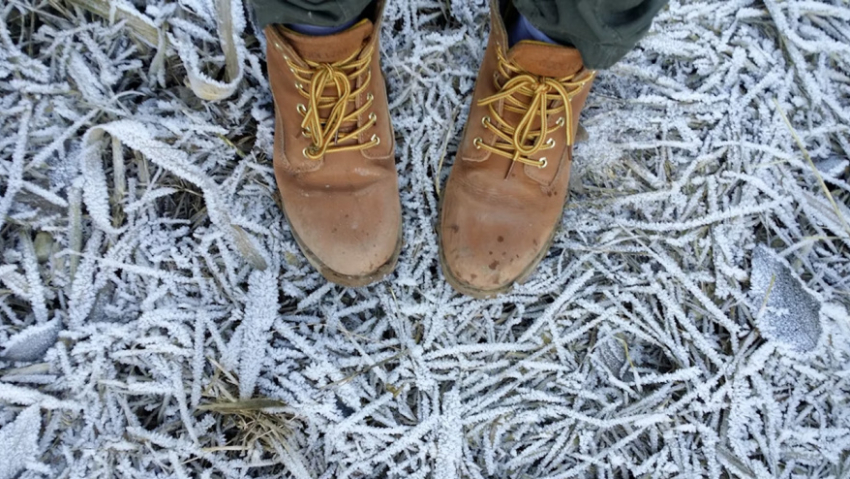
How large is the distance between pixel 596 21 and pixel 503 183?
1.17 ft

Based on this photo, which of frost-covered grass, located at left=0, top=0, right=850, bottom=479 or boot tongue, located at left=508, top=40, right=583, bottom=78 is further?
frost-covered grass, located at left=0, top=0, right=850, bottom=479

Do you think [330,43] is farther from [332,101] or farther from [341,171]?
[341,171]

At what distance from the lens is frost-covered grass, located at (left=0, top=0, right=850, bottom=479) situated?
1026 mm

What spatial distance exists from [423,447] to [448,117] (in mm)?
587

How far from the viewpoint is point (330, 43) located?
0.83m

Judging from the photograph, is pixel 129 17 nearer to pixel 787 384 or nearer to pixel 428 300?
pixel 428 300

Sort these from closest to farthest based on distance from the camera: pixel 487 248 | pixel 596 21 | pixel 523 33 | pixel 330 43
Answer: pixel 596 21, pixel 330 43, pixel 523 33, pixel 487 248

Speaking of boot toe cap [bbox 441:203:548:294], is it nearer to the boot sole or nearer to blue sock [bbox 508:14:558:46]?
the boot sole

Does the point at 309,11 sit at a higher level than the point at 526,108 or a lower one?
higher

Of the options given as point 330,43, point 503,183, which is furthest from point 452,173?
point 330,43

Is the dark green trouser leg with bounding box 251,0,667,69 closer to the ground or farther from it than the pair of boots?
farther from it

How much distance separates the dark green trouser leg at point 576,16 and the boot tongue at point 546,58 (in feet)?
0.20

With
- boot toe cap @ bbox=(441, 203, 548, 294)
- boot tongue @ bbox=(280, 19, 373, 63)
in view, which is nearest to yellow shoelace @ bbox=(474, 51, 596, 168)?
boot toe cap @ bbox=(441, 203, 548, 294)

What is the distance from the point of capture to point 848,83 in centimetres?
120
